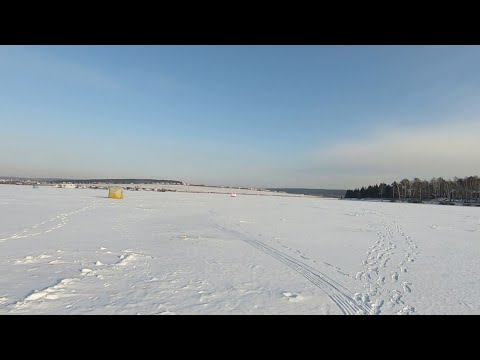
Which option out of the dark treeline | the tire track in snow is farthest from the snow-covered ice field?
the dark treeline

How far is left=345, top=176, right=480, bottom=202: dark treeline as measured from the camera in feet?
278

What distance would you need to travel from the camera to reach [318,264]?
738 cm

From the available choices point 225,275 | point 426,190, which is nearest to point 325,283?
point 225,275

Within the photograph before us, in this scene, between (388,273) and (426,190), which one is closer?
(388,273)

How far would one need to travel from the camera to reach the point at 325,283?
18.8 ft

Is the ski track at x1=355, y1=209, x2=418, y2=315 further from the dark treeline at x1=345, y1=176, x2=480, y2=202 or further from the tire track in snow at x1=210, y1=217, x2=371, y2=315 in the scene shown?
the dark treeline at x1=345, y1=176, x2=480, y2=202

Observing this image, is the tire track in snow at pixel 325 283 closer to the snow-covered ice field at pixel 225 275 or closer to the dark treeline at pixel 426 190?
the snow-covered ice field at pixel 225 275

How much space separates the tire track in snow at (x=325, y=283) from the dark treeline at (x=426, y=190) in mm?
91079

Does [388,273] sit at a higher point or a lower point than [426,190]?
lower

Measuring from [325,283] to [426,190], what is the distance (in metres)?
114

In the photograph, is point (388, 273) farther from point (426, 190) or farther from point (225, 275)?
point (426, 190)
